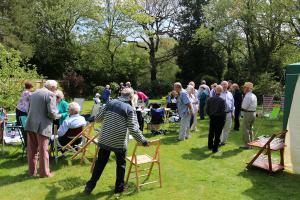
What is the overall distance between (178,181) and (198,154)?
2.29 metres

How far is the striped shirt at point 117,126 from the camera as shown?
549cm

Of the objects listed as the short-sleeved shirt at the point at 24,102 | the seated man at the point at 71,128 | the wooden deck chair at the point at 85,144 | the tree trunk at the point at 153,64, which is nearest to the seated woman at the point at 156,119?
the wooden deck chair at the point at 85,144

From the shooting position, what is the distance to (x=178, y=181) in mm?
6789

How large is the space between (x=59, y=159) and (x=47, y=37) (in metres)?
26.0

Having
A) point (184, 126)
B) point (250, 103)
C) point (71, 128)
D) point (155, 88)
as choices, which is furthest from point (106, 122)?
point (155, 88)

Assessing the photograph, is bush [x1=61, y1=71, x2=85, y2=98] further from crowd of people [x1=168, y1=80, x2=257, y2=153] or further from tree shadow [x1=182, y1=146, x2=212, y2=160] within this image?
tree shadow [x1=182, y1=146, x2=212, y2=160]

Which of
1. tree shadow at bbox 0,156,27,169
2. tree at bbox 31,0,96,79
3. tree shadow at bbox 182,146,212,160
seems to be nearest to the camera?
tree shadow at bbox 0,156,27,169

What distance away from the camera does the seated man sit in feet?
24.6

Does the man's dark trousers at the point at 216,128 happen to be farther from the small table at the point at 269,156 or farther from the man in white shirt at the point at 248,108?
the small table at the point at 269,156

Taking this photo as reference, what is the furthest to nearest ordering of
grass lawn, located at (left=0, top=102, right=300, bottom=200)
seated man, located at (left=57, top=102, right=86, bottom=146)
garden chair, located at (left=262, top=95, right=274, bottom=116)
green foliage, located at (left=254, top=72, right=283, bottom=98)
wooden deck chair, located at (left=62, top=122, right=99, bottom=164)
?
green foliage, located at (left=254, top=72, right=283, bottom=98) → garden chair, located at (left=262, top=95, right=274, bottom=116) → seated man, located at (left=57, top=102, right=86, bottom=146) → wooden deck chair, located at (left=62, top=122, right=99, bottom=164) → grass lawn, located at (left=0, top=102, right=300, bottom=200)

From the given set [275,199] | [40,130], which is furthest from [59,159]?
[275,199]

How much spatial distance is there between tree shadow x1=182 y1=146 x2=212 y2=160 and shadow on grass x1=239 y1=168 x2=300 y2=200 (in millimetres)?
1440

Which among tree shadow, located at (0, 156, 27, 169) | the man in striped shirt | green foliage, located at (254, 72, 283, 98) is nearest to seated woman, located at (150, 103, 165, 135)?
tree shadow, located at (0, 156, 27, 169)

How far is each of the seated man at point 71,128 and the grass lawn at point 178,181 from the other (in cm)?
57
